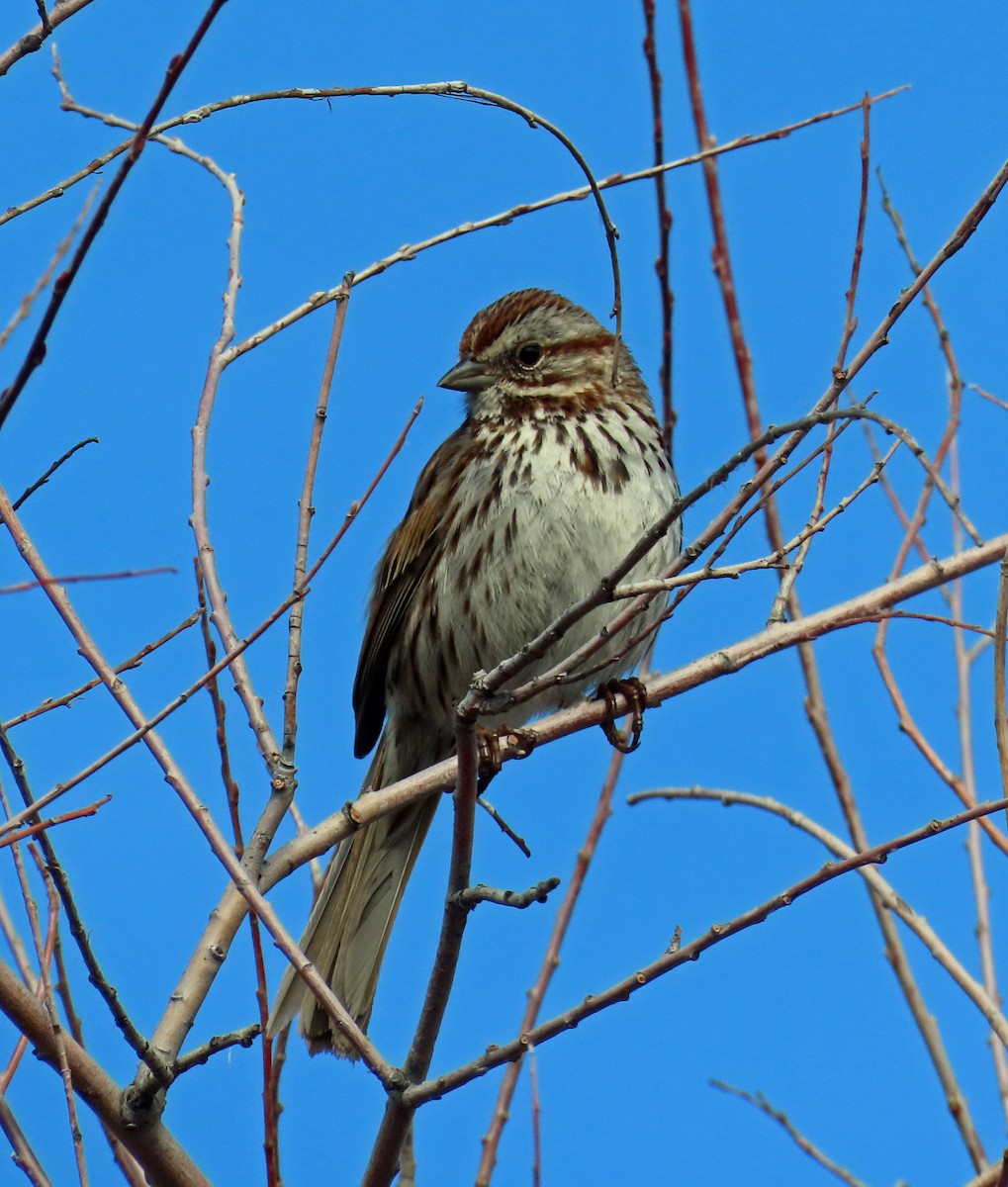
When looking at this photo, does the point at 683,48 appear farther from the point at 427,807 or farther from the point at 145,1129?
the point at 145,1129

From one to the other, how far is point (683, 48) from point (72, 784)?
9.91ft

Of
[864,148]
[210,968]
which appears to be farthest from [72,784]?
[864,148]

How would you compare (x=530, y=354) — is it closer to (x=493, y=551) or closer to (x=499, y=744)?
(x=493, y=551)

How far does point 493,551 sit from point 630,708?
0.71 meters

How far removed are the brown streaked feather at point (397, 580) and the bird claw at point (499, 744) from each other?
109 centimetres

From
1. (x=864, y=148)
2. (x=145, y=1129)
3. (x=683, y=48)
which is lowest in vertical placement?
(x=145, y=1129)

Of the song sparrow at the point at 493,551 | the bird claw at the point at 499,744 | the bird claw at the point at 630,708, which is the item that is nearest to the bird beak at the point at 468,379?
the song sparrow at the point at 493,551

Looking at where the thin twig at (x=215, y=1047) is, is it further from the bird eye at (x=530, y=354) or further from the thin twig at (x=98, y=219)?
the bird eye at (x=530, y=354)

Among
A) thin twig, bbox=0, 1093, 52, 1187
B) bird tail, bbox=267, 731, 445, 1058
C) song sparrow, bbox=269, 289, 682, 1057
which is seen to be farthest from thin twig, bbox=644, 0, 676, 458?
thin twig, bbox=0, 1093, 52, 1187

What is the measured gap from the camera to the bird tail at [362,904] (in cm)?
441

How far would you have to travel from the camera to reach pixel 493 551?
468cm

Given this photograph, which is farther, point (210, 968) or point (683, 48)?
point (683, 48)

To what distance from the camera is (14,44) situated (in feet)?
8.56

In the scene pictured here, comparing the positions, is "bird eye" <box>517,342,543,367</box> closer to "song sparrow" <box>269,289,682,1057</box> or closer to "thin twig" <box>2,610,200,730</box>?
"song sparrow" <box>269,289,682,1057</box>
